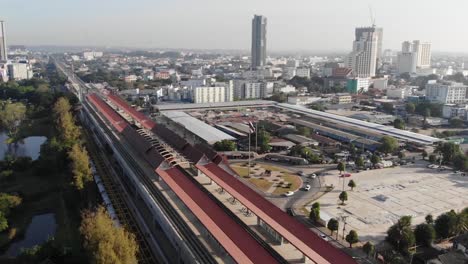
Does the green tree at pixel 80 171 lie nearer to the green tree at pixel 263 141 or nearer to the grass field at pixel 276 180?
the grass field at pixel 276 180

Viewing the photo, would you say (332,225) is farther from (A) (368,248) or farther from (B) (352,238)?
(A) (368,248)

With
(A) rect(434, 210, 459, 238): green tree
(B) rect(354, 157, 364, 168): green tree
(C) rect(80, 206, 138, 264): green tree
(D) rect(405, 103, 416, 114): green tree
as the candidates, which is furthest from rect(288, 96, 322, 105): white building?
(C) rect(80, 206, 138, 264): green tree

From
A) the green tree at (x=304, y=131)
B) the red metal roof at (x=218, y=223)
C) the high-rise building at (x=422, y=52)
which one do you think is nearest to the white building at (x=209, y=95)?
the green tree at (x=304, y=131)

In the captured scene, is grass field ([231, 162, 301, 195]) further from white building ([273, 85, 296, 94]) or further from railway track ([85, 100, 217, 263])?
white building ([273, 85, 296, 94])

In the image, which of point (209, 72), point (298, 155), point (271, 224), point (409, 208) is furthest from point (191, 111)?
point (209, 72)

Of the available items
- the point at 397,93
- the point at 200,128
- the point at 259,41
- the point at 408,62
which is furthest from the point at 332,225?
the point at 259,41

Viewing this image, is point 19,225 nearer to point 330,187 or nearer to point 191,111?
point 330,187
